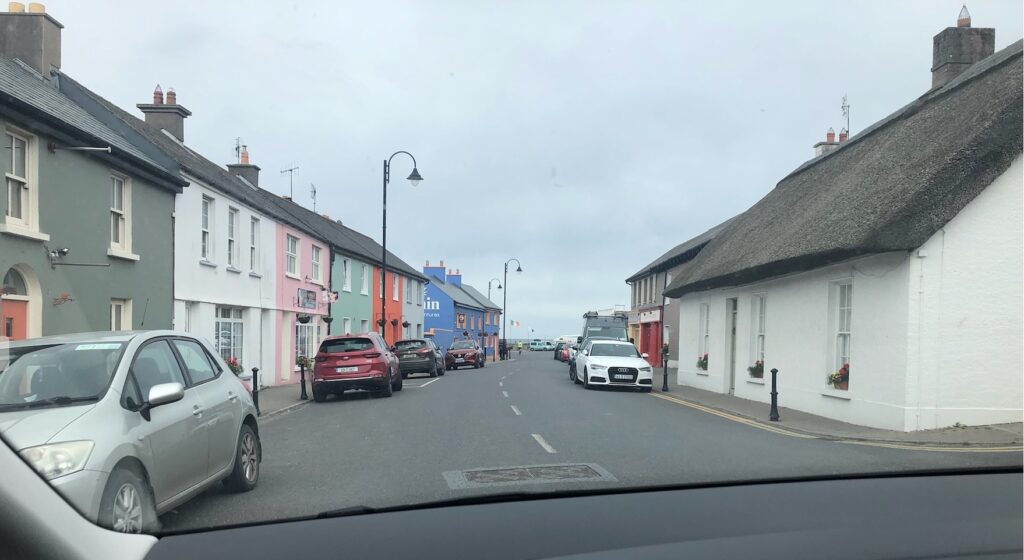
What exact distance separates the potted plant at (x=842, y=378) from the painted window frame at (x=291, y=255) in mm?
17616

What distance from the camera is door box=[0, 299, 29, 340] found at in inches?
283

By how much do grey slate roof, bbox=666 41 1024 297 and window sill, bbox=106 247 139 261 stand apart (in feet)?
37.5

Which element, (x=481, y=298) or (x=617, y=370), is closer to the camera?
(x=617, y=370)

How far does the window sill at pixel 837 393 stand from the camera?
515 inches

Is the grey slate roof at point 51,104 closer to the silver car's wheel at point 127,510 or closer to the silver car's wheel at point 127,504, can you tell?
the silver car's wheel at point 127,504

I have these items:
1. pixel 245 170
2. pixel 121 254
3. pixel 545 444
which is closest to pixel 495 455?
pixel 545 444

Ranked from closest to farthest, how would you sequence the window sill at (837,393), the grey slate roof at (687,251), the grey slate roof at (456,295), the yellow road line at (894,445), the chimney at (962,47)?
the yellow road line at (894,445)
the window sill at (837,393)
the chimney at (962,47)
the grey slate roof at (687,251)
the grey slate roof at (456,295)

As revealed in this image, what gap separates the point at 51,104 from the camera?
11398 millimetres

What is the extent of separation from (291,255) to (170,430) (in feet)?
71.2

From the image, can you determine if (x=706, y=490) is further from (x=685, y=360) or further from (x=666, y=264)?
(x=666, y=264)

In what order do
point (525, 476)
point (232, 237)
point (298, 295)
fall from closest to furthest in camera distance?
point (525, 476) → point (232, 237) → point (298, 295)

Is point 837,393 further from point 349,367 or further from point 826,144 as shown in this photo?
point 826,144

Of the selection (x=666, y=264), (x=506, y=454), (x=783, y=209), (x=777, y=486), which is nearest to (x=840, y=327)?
(x=783, y=209)

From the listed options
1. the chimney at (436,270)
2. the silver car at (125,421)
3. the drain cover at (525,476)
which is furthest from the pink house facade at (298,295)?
the chimney at (436,270)
